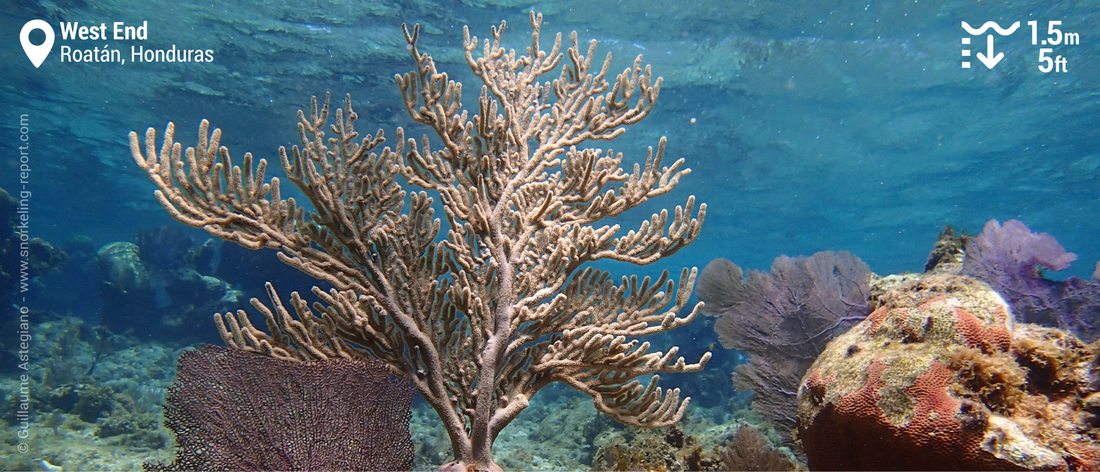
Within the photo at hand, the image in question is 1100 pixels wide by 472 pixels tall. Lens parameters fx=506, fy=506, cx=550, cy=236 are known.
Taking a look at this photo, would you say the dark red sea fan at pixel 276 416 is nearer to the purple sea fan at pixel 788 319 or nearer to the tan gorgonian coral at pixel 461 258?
the tan gorgonian coral at pixel 461 258

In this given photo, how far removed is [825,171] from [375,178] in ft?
93.2

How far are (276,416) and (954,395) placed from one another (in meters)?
3.91

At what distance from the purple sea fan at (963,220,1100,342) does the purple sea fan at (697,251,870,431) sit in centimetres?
138

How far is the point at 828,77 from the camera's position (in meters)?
18.1

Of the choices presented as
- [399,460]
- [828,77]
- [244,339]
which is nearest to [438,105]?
[244,339]

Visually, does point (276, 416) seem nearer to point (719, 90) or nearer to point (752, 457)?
Answer: point (752, 457)

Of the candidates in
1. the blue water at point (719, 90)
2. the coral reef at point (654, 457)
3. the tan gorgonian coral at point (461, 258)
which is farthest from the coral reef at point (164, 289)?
the coral reef at point (654, 457)

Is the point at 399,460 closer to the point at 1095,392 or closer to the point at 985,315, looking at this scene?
the point at 985,315

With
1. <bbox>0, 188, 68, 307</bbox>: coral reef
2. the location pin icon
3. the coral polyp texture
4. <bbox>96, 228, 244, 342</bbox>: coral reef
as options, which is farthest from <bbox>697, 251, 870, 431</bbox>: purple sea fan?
the location pin icon

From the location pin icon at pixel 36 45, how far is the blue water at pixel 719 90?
36 cm

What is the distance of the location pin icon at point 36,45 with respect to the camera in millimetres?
15211

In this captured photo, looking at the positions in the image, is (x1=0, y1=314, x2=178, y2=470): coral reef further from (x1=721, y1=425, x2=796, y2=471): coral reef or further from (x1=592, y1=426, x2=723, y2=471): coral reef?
(x1=721, y1=425, x2=796, y2=471): coral reef

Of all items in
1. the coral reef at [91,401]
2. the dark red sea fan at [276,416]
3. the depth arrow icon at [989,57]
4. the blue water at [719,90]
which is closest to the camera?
the dark red sea fan at [276,416]

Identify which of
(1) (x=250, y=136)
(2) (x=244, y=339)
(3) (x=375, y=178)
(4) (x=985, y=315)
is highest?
(1) (x=250, y=136)
